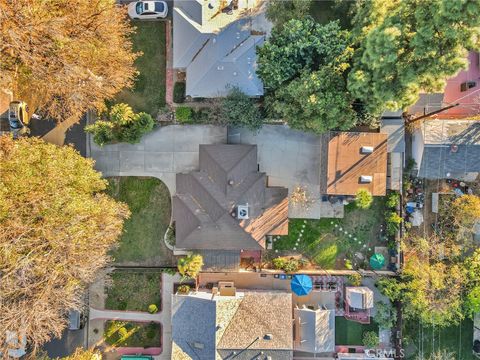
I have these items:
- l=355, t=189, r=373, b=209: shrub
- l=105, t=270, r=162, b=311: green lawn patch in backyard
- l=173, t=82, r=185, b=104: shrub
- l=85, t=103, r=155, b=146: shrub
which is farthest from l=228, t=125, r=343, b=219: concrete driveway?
l=105, t=270, r=162, b=311: green lawn patch in backyard

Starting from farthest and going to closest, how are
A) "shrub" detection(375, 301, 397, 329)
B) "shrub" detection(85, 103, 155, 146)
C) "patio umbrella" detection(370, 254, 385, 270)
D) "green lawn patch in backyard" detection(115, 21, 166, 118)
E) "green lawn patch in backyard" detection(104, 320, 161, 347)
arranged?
"green lawn patch in backyard" detection(104, 320, 161, 347), "green lawn patch in backyard" detection(115, 21, 166, 118), "patio umbrella" detection(370, 254, 385, 270), "shrub" detection(375, 301, 397, 329), "shrub" detection(85, 103, 155, 146)

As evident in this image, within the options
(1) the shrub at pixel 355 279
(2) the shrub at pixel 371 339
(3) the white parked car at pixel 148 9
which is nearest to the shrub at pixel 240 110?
(3) the white parked car at pixel 148 9

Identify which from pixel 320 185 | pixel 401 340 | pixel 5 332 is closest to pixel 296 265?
pixel 320 185

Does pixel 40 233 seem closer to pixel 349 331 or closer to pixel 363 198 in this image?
pixel 363 198

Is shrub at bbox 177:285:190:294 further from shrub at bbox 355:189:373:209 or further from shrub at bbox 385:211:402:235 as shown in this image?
shrub at bbox 385:211:402:235

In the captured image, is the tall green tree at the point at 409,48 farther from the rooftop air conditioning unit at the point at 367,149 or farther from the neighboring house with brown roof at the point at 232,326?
the neighboring house with brown roof at the point at 232,326
